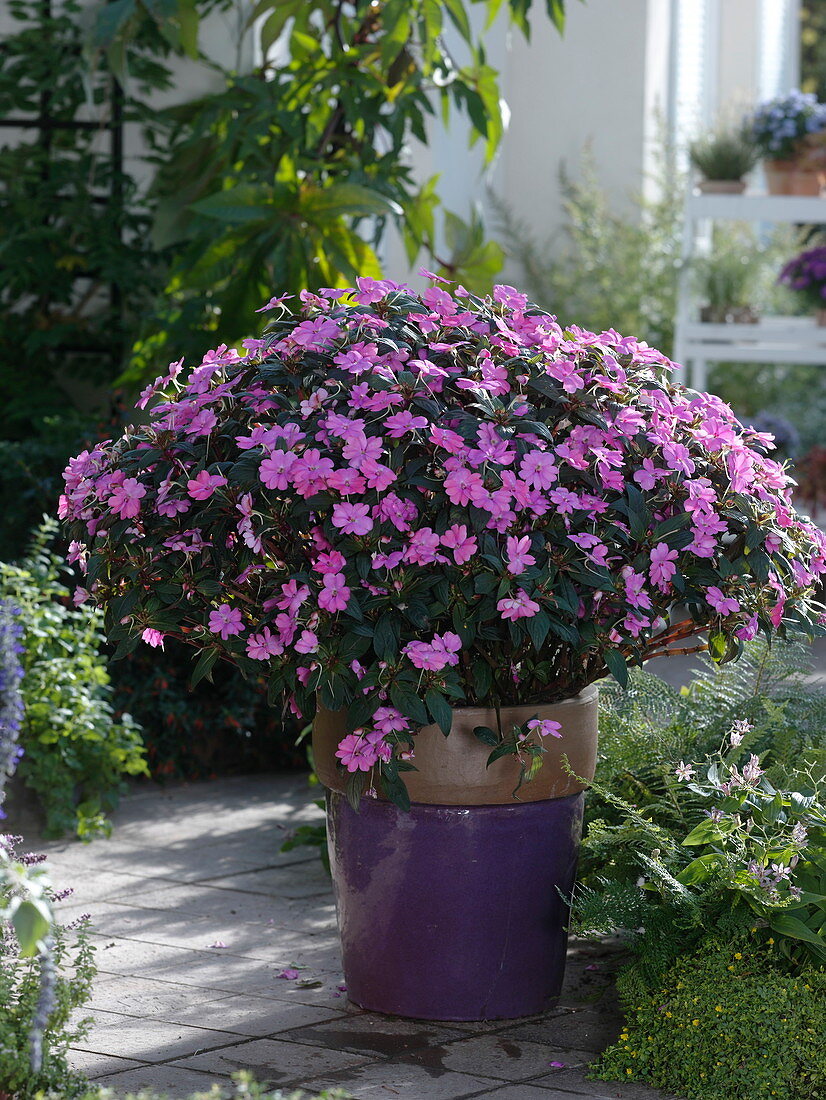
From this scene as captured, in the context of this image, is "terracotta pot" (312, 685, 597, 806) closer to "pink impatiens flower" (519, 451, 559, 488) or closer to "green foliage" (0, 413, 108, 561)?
"pink impatiens flower" (519, 451, 559, 488)

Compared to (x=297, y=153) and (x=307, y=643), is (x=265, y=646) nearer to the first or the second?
(x=307, y=643)

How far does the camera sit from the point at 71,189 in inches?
203

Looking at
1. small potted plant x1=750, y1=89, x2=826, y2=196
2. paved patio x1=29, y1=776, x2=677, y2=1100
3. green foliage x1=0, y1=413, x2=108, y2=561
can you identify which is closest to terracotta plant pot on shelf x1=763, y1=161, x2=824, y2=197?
small potted plant x1=750, y1=89, x2=826, y2=196

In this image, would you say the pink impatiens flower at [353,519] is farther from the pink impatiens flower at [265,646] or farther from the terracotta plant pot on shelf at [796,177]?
the terracotta plant pot on shelf at [796,177]

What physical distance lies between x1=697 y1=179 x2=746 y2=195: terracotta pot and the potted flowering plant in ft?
15.4

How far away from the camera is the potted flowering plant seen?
92.1 inches

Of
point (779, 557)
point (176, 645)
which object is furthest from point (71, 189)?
point (779, 557)

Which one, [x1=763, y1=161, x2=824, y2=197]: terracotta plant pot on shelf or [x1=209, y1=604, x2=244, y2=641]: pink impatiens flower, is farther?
[x1=763, y1=161, x2=824, y2=197]: terracotta plant pot on shelf

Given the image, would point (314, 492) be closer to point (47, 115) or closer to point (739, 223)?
point (47, 115)

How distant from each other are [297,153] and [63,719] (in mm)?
1821

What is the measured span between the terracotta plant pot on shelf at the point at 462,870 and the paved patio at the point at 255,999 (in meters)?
0.07

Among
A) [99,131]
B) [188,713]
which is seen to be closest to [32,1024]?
[188,713]

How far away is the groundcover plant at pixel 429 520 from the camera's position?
233 cm

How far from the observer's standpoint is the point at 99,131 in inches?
197
